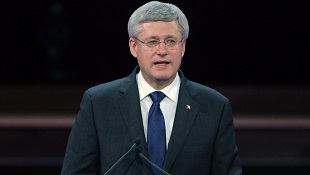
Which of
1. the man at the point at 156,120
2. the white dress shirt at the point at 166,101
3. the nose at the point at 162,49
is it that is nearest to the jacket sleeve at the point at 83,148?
the man at the point at 156,120

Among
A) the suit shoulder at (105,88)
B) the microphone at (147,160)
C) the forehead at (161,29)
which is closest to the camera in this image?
the microphone at (147,160)

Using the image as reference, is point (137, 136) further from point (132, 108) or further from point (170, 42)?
point (170, 42)

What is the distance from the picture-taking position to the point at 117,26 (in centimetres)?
612

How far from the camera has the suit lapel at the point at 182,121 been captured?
64.5 inches

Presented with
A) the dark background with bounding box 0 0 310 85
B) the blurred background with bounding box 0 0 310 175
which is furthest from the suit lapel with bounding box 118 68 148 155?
the dark background with bounding box 0 0 310 85

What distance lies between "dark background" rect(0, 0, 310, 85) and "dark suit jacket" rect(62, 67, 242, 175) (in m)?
4.24

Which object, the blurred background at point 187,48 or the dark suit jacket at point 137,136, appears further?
the blurred background at point 187,48

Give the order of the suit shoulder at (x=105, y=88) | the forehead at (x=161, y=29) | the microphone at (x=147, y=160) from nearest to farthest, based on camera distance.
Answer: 1. the microphone at (x=147, y=160)
2. the forehead at (x=161, y=29)
3. the suit shoulder at (x=105, y=88)

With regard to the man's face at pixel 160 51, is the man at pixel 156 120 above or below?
below

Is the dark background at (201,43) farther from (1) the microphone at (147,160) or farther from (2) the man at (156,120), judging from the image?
(1) the microphone at (147,160)

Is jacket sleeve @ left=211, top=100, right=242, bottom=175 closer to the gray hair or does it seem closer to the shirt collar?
the shirt collar

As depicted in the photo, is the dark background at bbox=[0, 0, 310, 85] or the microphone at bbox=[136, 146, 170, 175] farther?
the dark background at bbox=[0, 0, 310, 85]

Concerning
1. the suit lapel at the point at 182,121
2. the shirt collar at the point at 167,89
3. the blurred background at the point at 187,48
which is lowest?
the blurred background at the point at 187,48

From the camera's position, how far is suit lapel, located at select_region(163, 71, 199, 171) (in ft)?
5.37
